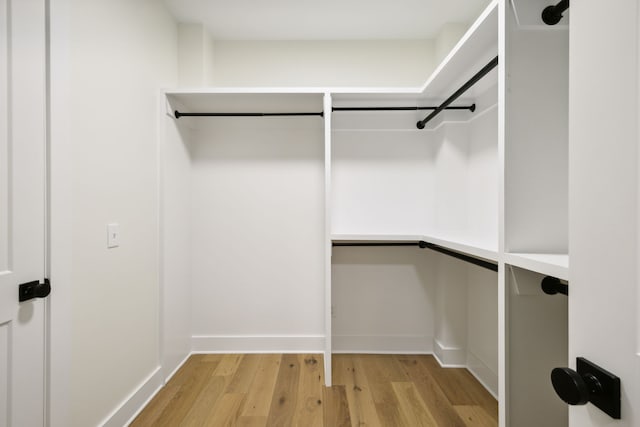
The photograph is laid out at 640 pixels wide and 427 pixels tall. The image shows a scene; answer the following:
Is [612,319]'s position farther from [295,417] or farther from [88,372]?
[88,372]

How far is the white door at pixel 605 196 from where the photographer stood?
0.41m

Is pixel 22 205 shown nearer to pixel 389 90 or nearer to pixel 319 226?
pixel 319 226

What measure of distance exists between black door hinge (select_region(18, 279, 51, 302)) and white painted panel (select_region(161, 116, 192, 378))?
2.88ft

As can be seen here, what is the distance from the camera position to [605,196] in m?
0.46

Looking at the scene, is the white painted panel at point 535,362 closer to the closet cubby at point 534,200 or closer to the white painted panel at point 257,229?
the closet cubby at point 534,200

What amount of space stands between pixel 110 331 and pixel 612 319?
188 centimetres

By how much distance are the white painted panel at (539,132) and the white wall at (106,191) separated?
5.56 feet

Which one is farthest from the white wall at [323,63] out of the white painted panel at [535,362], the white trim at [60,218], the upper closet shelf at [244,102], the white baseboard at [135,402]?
the white baseboard at [135,402]

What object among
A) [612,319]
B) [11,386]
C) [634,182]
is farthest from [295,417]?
[634,182]

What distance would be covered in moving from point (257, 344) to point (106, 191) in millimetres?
1600

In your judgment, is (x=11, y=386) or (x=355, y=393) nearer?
(x=11, y=386)

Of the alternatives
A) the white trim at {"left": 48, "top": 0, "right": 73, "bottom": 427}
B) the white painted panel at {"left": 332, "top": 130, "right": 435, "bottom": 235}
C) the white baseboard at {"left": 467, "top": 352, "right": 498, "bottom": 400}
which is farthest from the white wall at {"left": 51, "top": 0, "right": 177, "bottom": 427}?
the white baseboard at {"left": 467, "top": 352, "right": 498, "bottom": 400}

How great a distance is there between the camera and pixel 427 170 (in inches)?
94.7

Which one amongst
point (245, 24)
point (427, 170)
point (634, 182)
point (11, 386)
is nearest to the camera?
point (634, 182)
